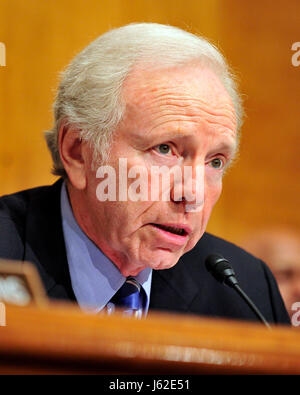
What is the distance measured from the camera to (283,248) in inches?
107

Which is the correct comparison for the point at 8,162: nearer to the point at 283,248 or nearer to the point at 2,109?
the point at 2,109

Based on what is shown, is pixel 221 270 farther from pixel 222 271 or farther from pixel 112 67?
pixel 112 67

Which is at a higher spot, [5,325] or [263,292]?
[263,292]

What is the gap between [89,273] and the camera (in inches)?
65.8

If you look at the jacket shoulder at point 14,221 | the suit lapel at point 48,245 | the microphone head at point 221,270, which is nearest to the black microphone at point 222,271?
the microphone head at point 221,270

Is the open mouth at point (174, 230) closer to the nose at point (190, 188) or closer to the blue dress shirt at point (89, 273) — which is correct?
the nose at point (190, 188)

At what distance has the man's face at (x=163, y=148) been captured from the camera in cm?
158

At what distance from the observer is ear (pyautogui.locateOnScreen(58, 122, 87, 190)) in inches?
66.3

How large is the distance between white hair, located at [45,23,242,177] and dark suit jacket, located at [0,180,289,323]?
0.75 ft

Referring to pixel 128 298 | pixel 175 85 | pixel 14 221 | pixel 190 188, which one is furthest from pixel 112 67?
pixel 128 298

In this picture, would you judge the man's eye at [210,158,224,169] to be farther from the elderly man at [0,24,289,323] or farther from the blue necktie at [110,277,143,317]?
the blue necktie at [110,277,143,317]

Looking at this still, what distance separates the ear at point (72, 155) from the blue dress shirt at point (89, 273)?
12 centimetres

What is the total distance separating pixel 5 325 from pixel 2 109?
5.58ft

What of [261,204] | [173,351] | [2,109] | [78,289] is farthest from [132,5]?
[173,351]
